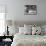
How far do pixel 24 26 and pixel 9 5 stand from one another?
1077mm

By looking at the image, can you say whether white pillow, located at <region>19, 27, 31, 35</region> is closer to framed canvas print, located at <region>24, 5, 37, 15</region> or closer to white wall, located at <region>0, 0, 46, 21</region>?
white wall, located at <region>0, 0, 46, 21</region>

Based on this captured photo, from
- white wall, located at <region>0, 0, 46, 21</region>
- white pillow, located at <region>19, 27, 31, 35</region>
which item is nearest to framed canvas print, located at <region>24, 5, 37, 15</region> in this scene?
white wall, located at <region>0, 0, 46, 21</region>

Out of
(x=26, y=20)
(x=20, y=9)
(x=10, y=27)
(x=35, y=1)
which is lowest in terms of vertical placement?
(x=10, y=27)

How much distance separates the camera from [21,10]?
464 cm

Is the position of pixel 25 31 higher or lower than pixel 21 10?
lower

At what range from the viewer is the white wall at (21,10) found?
15.1 feet

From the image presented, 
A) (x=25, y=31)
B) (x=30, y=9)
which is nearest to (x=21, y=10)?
(x=30, y=9)

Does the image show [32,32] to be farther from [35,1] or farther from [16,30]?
[35,1]

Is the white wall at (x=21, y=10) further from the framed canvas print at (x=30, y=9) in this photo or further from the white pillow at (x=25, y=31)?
the white pillow at (x=25, y=31)

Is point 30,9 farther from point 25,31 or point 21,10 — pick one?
point 25,31

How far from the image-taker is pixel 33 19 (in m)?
4.64

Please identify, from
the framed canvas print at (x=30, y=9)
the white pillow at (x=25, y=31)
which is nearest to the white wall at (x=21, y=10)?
the framed canvas print at (x=30, y=9)

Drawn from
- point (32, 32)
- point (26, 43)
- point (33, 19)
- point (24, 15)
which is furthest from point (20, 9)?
point (26, 43)

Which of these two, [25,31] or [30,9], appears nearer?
[25,31]
